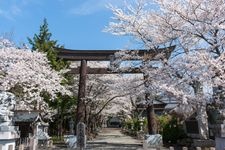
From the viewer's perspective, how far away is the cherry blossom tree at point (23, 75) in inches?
590

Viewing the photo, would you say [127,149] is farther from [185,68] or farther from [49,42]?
[49,42]

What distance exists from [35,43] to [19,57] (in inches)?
434

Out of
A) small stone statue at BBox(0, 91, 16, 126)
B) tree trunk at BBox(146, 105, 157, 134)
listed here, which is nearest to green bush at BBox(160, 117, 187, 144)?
tree trunk at BBox(146, 105, 157, 134)

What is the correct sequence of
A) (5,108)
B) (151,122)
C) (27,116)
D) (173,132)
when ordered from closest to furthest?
(5,108)
(27,116)
(151,122)
(173,132)


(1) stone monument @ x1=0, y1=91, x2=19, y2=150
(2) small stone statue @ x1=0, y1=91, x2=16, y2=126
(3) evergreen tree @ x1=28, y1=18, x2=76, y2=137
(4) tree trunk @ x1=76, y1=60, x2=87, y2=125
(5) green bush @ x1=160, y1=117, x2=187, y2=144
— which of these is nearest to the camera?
(1) stone monument @ x1=0, y1=91, x2=19, y2=150

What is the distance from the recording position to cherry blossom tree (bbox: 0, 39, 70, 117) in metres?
15.0

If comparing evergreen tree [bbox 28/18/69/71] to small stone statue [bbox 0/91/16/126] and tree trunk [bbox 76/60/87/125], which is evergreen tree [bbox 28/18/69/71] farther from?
small stone statue [bbox 0/91/16/126]

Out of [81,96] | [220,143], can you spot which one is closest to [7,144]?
[220,143]

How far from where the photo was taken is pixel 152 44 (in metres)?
18.0

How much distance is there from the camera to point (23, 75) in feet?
50.2

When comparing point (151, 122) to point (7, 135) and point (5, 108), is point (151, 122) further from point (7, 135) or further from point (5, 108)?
point (7, 135)

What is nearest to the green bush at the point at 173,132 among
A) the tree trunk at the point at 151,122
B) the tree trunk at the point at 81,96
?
the tree trunk at the point at 151,122

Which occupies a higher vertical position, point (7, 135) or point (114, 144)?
point (7, 135)

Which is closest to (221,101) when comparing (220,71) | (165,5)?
(220,71)
